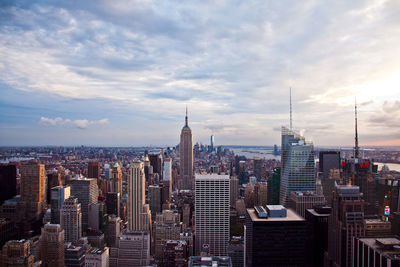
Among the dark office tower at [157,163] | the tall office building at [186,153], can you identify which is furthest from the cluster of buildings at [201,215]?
the tall office building at [186,153]

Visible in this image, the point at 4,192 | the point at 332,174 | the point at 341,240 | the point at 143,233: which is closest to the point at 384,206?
the point at 341,240

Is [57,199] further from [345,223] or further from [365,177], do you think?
[365,177]

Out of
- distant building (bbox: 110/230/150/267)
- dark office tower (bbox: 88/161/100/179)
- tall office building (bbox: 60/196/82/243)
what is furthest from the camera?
dark office tower (bbox: 88/161/100/179)

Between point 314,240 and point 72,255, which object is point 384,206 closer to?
point 314,240

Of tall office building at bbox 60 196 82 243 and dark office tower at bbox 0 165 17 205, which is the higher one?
dark office tower at bbox 0 165 17 205

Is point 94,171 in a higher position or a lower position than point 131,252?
higher

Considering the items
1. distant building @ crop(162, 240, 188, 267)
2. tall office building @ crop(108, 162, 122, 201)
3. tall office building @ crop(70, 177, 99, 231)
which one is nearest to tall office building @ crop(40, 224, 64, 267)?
distant building @ crop(162, 240, 188, 267)

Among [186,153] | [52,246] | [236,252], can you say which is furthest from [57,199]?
[186,153]

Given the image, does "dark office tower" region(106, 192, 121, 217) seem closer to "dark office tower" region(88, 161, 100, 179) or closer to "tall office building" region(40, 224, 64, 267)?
"dark office tower" region(88, 161, 100, 179)
